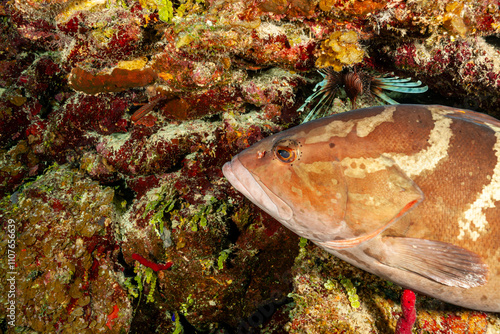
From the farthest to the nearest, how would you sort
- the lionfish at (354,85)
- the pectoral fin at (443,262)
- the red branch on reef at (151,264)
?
the red branch on reef at (151,264) < the lionfish at (354,85) < the pectoral fin at (443,262)

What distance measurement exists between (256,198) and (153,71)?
96.9 inches

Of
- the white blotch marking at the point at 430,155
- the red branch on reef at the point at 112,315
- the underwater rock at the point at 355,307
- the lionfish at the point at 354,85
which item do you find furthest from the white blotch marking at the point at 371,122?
the red branch on reef at the point at 112,315

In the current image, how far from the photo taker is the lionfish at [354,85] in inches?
116

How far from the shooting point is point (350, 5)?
2.51 metres

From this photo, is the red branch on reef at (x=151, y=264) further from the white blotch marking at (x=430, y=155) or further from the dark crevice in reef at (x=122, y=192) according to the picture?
the white blotch marking at (x=430, y=155)

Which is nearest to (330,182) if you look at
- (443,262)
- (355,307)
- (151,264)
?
(443,262)

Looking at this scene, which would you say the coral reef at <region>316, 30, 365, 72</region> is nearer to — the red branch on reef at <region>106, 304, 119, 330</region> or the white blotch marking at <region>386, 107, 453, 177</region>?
the white blotch marking at <region>386, 107, 453, 177</region>

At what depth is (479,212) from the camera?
1.60 meters

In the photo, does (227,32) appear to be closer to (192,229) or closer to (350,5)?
(350,5)

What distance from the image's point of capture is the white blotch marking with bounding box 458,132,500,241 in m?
1.60

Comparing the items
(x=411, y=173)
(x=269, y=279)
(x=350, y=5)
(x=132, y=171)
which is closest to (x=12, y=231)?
(x=132, y=171)

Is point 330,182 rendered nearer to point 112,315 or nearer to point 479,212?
point 479,212

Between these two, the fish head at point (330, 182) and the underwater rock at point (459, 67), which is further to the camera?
the underwater rock at point (459, 67)

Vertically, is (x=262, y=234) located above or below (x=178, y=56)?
below
